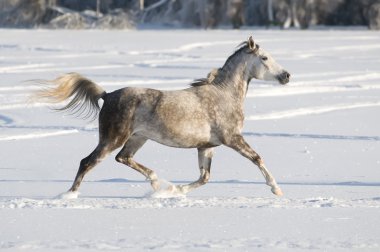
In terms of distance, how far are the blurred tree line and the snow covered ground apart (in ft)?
105

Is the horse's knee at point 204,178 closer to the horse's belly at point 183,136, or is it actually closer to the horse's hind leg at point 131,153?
the horse's belly at point 183,136

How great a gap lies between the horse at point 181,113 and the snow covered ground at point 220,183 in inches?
14.0

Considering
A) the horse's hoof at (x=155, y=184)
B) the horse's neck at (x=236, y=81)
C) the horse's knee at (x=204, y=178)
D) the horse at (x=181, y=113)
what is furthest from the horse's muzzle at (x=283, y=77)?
the horse's hoof at (x=155, y=184)

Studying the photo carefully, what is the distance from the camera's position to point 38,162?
10.4 metres

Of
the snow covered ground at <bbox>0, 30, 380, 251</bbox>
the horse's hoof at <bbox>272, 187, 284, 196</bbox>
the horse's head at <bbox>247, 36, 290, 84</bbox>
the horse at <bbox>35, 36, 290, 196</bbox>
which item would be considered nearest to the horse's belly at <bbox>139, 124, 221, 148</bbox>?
the horse at <bbox>35, 36, 290, 196</bbox>

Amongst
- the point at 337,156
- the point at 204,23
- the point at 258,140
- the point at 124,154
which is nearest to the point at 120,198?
the point at 124,154

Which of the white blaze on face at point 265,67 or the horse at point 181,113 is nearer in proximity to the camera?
the horse at point 181,113

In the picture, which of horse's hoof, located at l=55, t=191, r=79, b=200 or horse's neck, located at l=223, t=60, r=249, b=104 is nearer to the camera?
horse's hoof, located at l=55, t=191, r=79, b=200

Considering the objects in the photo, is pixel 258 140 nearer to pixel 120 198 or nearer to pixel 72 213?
pixel 120 198

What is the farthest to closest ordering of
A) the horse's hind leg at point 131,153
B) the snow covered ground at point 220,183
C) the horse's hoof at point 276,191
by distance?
the horse's hind leg at point 131,153
the horse's hoof at point 276,191
the snow covered ground at point 220,183

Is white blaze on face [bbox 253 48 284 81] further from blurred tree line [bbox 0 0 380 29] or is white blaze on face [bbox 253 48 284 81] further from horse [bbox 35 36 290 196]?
blurred tree line [bbox 0 0 380 29]

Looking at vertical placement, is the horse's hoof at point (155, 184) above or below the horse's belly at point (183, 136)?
below

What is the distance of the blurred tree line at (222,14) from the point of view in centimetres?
5306

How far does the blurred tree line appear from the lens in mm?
53062
